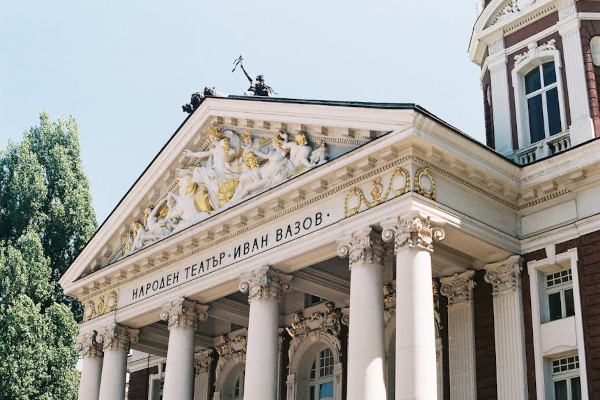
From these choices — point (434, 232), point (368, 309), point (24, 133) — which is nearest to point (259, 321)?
point (368, 309)

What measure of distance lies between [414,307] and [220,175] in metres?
9.88

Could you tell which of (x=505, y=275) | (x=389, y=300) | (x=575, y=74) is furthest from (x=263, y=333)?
(x=575, y=74)

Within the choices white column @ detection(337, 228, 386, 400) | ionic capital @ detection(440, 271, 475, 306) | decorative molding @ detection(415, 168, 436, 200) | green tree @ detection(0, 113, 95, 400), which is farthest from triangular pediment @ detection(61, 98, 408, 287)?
green tree @ detection(0, 113, 95, 400)

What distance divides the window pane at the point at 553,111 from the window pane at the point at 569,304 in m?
6.41

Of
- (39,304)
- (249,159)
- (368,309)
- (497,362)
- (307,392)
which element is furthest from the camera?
(39,304)

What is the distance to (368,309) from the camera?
81.9 ft

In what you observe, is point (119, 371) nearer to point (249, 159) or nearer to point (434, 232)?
point (249, 159)

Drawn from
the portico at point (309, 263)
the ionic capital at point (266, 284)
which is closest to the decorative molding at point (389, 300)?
the portico at point (309, 263)

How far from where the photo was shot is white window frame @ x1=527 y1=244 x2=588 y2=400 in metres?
25.4

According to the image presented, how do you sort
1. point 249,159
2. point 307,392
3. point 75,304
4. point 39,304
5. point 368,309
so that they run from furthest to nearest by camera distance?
point 75,304 < point 39,304 < point 307,392 < point 249,159 < point 368,309

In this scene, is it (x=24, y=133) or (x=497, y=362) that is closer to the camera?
(x=497, y=362)

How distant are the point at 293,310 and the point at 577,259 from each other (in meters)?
11.2

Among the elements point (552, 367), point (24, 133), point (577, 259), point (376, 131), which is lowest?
point (552, 367)

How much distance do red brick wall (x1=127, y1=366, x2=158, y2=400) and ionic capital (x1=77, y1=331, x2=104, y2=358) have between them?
5.02 meters
